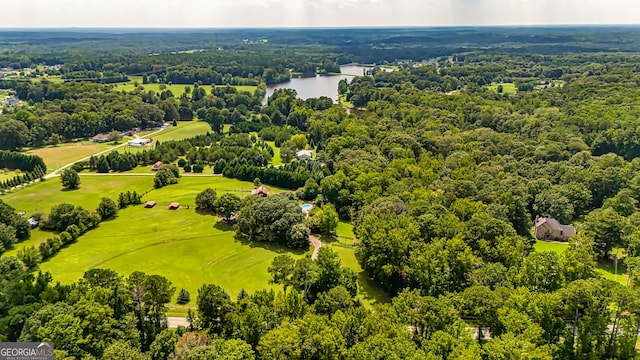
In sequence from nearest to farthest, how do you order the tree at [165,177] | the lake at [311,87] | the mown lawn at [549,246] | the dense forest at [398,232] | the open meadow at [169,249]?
the dense forest at [398,232], the open meadow at [169,249], the mown lawn at [549,246], the tree at [165,177], the lake at [311,87]

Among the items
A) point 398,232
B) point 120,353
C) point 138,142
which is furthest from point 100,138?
point 120,353

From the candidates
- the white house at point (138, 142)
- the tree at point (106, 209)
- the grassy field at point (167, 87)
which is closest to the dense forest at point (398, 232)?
the tree at point (106, 209)

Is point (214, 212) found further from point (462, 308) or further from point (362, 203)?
point (462, 308)

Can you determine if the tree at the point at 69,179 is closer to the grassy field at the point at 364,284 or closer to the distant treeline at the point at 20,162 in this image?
the distant treeline at the point at 20,162

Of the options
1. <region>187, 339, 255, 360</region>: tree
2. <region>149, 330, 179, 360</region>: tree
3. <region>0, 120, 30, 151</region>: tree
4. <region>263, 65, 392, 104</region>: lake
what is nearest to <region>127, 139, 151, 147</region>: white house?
<region>0, 120, 30, 151</region>: tree

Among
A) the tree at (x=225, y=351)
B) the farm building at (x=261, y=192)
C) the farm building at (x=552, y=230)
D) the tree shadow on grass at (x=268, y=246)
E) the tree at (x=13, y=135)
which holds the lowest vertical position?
the tree shadow on grass at (x=268, y=246)

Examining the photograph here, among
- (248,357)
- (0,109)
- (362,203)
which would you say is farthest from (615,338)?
(0,109)

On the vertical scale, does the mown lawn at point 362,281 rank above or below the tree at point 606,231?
below
